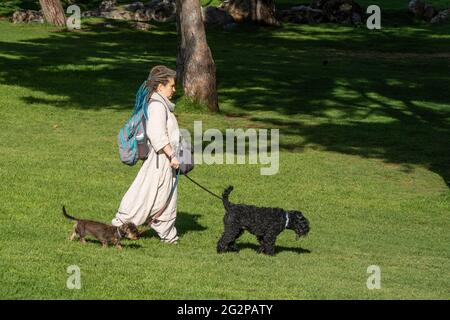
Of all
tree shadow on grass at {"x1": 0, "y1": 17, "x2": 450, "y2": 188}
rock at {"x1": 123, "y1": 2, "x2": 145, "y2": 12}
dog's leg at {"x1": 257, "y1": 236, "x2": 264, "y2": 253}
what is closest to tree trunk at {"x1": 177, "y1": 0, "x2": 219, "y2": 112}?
tree shadow on grass at {"x1": 0, "y1": 17, "x2": 450, "y2": 188}

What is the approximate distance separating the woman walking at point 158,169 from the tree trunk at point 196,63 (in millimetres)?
15155

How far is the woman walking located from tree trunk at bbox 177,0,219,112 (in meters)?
15.2

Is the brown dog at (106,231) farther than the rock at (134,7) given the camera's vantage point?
No

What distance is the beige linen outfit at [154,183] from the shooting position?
1349 cm

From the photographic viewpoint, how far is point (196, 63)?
2925 cm

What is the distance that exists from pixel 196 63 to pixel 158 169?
15.8 metres

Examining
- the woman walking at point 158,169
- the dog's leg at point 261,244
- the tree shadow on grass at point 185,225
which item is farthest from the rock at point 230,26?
the dog's leg at point 261,244

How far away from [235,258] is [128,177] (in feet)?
23.2

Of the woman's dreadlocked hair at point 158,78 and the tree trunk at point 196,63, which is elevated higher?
the woman's dreadlocked hair at point 158,78

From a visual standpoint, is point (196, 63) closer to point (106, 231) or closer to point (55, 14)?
point (106, 231)

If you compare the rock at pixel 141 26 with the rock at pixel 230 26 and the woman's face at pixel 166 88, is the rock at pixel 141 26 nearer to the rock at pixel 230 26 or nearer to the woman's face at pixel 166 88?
the rock at pixel 230 26

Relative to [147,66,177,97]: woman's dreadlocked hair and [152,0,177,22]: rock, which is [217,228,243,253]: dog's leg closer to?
[147,66,177,97]: woman's dreadlocked hair
